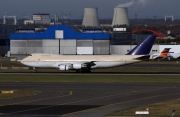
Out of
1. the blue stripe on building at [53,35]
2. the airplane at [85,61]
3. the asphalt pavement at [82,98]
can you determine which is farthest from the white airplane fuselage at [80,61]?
the blue stripe on building at [53,35]

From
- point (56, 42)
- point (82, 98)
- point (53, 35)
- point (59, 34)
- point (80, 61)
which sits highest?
point (59, 34)

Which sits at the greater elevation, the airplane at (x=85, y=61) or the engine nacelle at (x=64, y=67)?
the airplane at (x=85, y=61)

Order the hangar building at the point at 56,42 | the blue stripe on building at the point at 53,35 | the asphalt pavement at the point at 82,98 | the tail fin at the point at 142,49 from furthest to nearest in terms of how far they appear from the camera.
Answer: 1. the hangar building at the point at 56,42
2. the blue stripe on building at the point at 53,35
3. the tail fin at the point at 142,49
4. the asphalt pavement at the point at 82,98

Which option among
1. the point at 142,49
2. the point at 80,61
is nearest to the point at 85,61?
the point at 80,61

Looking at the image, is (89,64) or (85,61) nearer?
(89,64)

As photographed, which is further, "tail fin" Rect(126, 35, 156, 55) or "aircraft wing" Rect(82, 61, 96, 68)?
"tail fin" Rect(126, 35, 156, 55)

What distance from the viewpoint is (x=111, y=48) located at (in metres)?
134

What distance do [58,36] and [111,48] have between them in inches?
688

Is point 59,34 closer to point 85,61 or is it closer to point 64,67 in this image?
point 85,61

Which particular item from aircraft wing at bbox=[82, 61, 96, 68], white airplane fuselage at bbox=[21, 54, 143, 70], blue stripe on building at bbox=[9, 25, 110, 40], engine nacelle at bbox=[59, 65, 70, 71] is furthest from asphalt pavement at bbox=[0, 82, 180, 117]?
blue stripe on building at bbox=[9, 25, 110, 40]

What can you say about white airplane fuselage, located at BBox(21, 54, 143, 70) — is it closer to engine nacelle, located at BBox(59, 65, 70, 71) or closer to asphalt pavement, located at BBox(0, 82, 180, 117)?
engine nacelle, located at BBox(59, 65, 70, 71)

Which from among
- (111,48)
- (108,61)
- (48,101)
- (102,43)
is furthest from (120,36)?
(48,101)

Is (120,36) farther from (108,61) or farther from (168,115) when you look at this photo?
(168,115)

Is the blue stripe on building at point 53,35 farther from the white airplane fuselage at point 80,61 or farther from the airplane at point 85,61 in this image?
the white airplane fuselage at point 80,61
